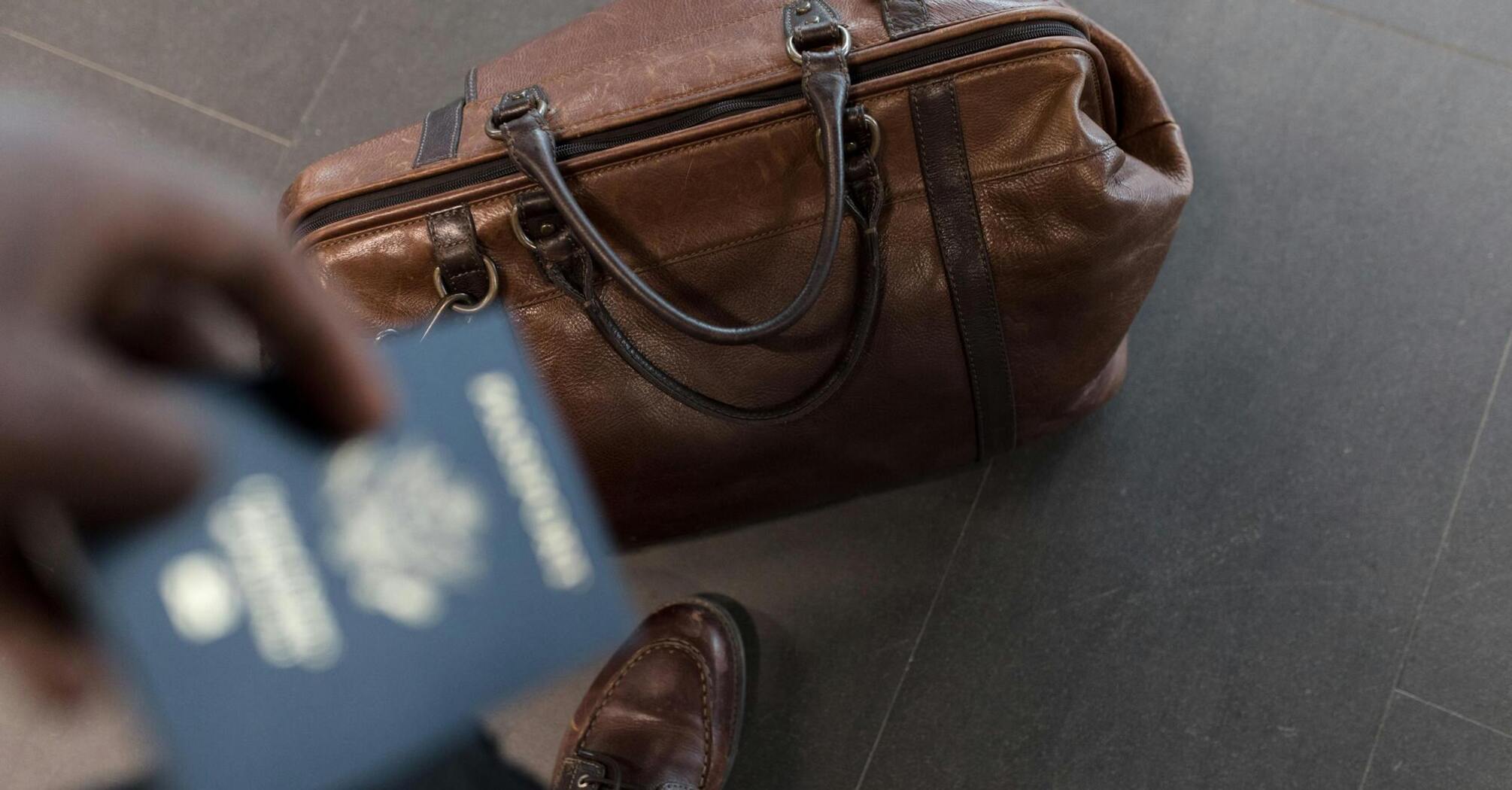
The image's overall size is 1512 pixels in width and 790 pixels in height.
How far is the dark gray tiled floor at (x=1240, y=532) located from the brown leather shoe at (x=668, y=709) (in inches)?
1.2

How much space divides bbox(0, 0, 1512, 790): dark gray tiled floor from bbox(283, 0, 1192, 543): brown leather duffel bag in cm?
27

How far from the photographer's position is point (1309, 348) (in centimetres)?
98

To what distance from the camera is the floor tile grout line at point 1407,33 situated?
3.30 ft

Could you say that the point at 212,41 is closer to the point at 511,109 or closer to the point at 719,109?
the point at 511,109

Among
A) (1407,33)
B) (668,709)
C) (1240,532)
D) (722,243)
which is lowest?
(668,709)

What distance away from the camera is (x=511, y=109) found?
26.2 inches

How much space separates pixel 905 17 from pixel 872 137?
0.10 metres

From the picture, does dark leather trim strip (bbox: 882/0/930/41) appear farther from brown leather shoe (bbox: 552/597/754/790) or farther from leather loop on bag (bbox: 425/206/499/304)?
brown leather shoe (bbox: 552/597/754/790)

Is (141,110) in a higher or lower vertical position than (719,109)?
lower

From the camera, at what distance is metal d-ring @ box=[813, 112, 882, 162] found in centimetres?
66

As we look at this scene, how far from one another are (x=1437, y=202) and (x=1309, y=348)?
214 mm

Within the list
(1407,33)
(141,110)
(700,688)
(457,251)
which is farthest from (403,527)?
(1407,33)

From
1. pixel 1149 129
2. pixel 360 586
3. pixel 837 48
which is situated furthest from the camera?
pixel 1149 129

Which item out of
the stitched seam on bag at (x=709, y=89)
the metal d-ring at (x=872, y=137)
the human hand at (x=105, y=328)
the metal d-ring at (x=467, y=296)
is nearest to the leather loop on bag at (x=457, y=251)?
the metal d-ring at (x=467, y=296)
